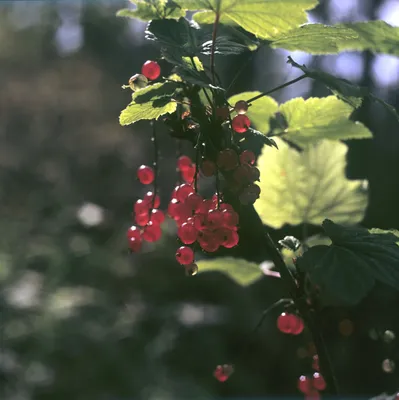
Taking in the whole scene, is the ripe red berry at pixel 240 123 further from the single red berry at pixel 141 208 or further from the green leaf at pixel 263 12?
the single red berry at pixel 141 208

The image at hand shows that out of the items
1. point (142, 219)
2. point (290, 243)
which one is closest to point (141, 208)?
point (142, 219)

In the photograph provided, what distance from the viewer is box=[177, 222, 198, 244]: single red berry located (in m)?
0.64

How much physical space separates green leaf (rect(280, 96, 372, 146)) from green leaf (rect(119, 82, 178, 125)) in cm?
21

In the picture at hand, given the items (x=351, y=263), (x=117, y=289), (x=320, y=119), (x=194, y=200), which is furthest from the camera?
(x=117, y=289)

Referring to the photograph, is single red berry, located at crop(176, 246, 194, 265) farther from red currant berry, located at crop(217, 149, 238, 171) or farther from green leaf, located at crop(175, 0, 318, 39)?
green leaf, located at crop(175, 0, 318, 39)

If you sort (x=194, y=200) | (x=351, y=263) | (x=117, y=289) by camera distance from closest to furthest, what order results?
1. (x=351, y=263)
2. (x=194, y=200)
3. (x=117, y=289)

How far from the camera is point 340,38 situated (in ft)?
2.06

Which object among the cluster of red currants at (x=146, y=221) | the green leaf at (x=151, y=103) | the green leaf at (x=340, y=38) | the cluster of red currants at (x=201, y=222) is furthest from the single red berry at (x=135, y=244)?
the green leaf at (x=340, y=38)

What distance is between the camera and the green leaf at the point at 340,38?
0.63 m

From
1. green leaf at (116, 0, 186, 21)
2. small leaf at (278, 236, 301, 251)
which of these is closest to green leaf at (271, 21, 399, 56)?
green leaf at (116, 0, 186, 21)

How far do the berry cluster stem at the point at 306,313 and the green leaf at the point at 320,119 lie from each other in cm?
22

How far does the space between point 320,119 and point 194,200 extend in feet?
0.74

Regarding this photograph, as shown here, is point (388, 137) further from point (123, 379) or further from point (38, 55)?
point (38, 55)

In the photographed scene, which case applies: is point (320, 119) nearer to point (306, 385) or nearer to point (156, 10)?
point (156, 10)
